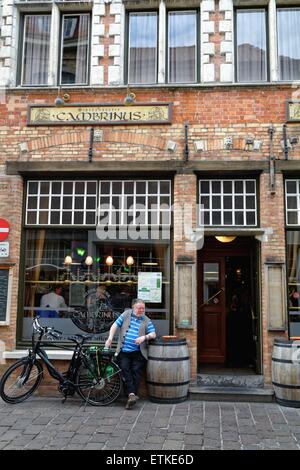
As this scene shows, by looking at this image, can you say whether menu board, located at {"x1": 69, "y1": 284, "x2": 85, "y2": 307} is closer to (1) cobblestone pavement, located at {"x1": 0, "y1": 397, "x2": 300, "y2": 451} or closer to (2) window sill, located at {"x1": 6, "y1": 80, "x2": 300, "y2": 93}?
(1) cobblestone pavement, located at {"x1": 0, "y1": 397, "x2": 300, "y2": 451}

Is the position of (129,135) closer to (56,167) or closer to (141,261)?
(56,167)

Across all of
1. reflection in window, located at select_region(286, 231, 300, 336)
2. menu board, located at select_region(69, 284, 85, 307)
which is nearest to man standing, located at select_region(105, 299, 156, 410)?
menu board, located at select_region(69, 284, 85, 307)

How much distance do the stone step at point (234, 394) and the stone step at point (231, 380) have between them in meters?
0.20

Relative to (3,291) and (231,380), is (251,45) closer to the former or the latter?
(231,380)

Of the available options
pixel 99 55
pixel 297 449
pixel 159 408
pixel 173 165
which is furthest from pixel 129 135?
pixel 297 449

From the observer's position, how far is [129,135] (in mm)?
8531

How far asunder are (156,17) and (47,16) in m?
2.25

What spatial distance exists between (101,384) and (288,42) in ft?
23.9

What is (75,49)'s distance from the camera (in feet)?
29.8

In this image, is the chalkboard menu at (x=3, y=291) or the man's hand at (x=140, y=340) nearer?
the man's hand at (x=140, y=340)

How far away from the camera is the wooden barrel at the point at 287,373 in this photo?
7.18 m

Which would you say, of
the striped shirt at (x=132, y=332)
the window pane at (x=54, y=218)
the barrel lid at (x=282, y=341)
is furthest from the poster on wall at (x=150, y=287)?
the barrel lid at (x=282, y=341)

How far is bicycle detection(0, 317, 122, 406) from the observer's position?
24.1ft

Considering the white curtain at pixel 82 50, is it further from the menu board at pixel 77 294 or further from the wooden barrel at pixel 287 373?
the wooden barrel at pixel 287 373
